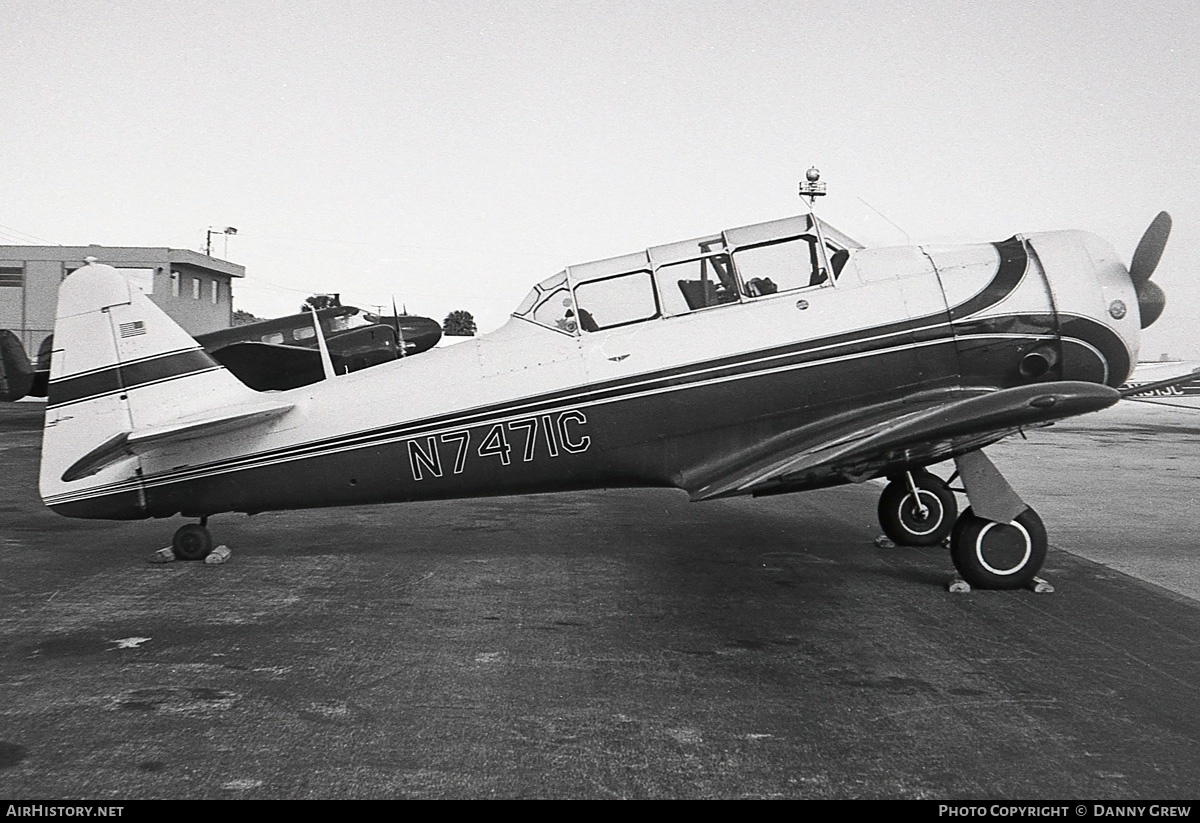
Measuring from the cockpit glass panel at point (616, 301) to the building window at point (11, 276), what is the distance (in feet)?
117

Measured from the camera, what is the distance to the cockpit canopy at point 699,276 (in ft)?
22.5

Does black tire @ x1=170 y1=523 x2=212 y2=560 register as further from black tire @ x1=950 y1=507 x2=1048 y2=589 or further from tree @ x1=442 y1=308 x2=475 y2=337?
tree @ x1=442 y1=308 x2=475 y2=337

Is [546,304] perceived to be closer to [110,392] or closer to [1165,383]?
[110,392]

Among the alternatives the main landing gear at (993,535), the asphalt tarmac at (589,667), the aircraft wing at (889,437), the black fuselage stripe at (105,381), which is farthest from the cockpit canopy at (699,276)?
the black fuselage stripe at (105,381)

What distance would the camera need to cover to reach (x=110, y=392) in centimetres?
704

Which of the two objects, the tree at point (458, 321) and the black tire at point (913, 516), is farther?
the tree at point (458, 321)

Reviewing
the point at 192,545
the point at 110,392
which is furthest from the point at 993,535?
the point at 110,392

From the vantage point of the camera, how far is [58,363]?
7.08 metres

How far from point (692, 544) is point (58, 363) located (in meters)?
5.16

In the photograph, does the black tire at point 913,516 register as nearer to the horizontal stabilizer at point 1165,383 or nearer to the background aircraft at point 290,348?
the horizontal stabilizer at point 1165,383

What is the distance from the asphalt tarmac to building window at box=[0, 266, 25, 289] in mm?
31894

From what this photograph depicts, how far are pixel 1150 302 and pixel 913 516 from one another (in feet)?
7.81
